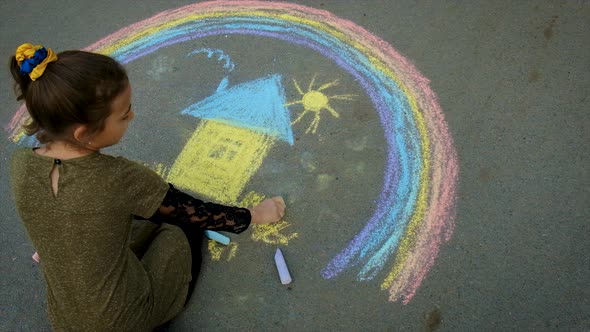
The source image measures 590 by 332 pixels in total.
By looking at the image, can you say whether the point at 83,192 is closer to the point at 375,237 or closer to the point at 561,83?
the point at 375,237

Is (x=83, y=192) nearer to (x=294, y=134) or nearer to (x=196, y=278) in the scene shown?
(x=196, y=278)

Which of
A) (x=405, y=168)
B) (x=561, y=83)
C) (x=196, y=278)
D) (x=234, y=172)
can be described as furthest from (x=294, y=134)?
(x=561, y=83)

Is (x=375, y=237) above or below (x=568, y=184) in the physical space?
below

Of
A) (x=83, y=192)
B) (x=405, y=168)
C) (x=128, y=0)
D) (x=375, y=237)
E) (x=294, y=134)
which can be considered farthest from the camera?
(x=128, y=0)

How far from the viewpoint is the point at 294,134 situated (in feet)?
Result: 8.43

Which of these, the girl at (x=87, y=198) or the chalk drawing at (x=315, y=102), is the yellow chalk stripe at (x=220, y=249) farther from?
the chalk drawing at (x=315, y=102)

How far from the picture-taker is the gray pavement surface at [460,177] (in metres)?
2.01

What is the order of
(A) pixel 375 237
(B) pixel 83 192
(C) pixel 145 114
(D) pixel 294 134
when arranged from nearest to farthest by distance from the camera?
(B) pixel 83 192 < (A) pixel 375 237 < (D) pixel 294 134 < (C) pixel 145 114

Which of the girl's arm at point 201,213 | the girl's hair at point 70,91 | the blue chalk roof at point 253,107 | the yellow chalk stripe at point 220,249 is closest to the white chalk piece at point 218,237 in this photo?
the yellow chalk stripe at point 220,249

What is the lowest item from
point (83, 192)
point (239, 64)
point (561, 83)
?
point (83, 192)

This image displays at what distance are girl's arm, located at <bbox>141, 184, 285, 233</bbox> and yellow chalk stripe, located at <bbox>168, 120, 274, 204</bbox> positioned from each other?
0.37m

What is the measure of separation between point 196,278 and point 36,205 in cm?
92

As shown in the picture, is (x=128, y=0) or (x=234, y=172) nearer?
(x=234, y=172)

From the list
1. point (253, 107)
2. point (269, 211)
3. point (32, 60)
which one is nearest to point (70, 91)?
point (32, 60)
